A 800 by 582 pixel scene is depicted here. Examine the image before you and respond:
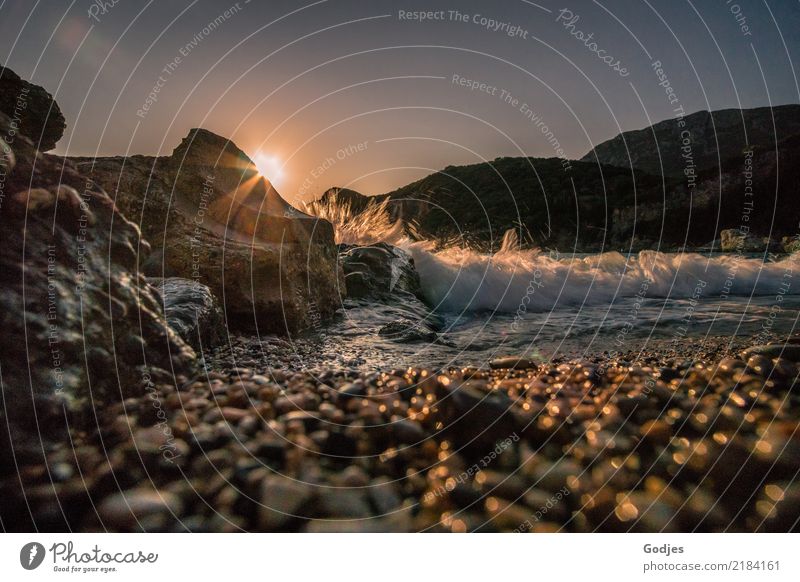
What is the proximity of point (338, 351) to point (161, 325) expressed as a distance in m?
Answer: 2.20

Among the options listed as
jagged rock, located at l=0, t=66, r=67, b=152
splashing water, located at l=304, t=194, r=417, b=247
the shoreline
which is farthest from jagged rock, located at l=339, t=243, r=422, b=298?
the shoreline

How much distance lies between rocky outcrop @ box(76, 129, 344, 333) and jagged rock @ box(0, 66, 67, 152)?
612mm

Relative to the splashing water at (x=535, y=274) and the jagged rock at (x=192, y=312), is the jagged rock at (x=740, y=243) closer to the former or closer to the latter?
the splashing water at (x=535, y=274)

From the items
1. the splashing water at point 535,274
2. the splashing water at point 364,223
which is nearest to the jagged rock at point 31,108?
the splashing water at point 535,274

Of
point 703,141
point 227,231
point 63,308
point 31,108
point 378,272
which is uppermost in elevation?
point 703,141

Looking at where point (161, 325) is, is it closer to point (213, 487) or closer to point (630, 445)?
point (213, 487)

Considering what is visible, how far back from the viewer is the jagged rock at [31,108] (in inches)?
179

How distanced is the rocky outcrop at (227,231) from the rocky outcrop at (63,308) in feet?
7.82

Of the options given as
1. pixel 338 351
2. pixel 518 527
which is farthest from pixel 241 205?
pixel 518 527

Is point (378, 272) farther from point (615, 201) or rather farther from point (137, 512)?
point (615, 201)
